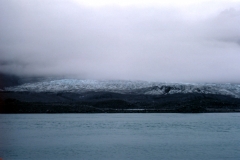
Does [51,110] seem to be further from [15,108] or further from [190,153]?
[190,153]

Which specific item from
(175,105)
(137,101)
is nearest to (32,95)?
(137,101)

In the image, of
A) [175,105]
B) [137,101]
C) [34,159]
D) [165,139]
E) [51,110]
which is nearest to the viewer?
[34,159]

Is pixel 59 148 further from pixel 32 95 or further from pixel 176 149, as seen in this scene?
pixel 32 95

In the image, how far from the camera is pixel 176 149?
27734mm

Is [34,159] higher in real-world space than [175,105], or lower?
lower

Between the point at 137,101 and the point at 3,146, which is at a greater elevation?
the point at 137,101

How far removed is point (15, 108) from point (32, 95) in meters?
21.8

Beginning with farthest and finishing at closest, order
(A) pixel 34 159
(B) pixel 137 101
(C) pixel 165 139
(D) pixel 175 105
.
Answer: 1. (B) pixel 137 101
2. (D) pixel 175 105
3. (C) pixel 165 139
4. (A) pixel 34 159

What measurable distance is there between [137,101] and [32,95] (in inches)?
1007

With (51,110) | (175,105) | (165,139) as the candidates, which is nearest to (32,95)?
(51,110)

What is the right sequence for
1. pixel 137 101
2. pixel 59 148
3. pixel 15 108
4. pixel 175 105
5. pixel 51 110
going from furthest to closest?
pixel 137 101 < pixel 175 105 < pixel 51 110 < pixel 15 108 < pixel 59 148

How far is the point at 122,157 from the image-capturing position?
24.1 meters

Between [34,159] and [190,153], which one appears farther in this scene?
[190,153]

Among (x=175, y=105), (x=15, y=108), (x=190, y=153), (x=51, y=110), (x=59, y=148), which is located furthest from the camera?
(x=175, y=105)
